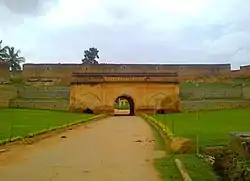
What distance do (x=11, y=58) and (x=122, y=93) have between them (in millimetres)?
30005

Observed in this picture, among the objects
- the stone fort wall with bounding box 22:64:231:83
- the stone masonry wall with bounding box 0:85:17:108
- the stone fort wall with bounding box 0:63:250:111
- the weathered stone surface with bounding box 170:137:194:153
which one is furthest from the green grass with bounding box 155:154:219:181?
the stone fort wall with bounding box 22:64:231:83

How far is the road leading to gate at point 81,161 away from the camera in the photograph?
788 cm

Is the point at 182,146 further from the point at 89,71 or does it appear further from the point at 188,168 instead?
the point at 89,71

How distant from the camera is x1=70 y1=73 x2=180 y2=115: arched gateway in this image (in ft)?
125

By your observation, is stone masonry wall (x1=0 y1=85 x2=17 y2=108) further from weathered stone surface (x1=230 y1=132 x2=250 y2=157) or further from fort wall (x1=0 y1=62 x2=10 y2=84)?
weathered stone surface (x1=230 y1=132 x2=250 y2=157)

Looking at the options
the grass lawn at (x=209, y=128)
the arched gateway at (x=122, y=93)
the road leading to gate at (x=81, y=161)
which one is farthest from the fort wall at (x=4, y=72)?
the road leading to gate at (x=81, y=161)

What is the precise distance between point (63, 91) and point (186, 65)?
17418 mm

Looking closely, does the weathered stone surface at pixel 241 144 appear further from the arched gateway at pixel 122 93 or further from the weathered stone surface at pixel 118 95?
the weathered stone surface at pixel 118 95

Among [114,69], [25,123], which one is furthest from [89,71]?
[25,123]

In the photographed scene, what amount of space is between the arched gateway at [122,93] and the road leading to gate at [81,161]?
23.9 m

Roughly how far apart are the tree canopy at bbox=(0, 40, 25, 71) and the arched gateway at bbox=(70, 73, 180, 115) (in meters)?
24.0

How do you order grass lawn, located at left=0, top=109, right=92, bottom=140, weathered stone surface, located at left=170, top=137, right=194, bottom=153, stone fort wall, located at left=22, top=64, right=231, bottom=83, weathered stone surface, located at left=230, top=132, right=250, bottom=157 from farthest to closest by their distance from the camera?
1. stone fort wall, located at left=22, top=64, right=231, bottom=83
2. grass lawn, located at left=0, top=109, right=92, bottom=140
3. weathered stone surface, located at left=170, top=137, right=194, bottom=153
4. weathered stone surface, located at left=230, top=132, right=250, bottom=157

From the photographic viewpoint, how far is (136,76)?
39.1 metres

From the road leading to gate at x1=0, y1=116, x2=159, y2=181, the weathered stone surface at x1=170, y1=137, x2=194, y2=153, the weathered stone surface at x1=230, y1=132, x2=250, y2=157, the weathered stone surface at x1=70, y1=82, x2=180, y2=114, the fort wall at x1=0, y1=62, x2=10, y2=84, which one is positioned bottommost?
the road leading to gate at x1=0, y1=116, x2=159, y2=181
